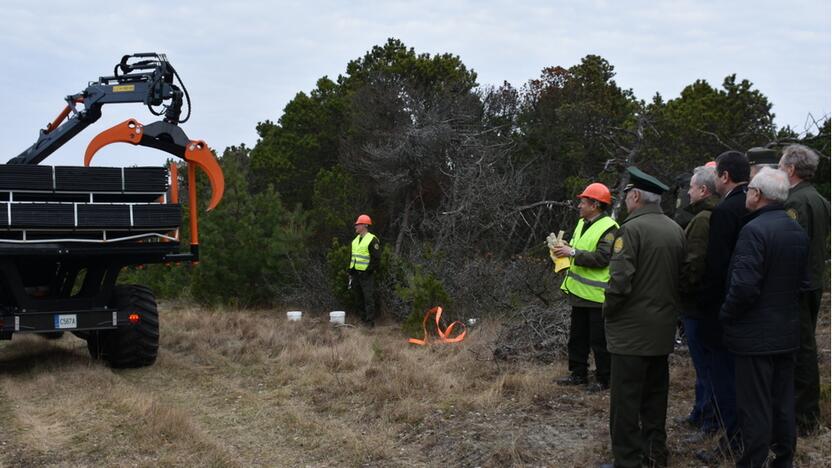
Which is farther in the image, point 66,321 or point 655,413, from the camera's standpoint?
point 66,321

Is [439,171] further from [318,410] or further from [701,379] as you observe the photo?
[701,379]

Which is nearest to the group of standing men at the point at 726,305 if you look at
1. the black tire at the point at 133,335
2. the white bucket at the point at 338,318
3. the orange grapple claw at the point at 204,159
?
the orange grapple claw at the point at 204,159

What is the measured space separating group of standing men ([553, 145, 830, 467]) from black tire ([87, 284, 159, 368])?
5.82 m

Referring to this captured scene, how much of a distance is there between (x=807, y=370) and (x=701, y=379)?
0.70m

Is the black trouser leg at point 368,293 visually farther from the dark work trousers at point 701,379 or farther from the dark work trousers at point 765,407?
the dark work trousers at point 765,407

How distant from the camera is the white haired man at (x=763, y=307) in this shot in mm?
4184

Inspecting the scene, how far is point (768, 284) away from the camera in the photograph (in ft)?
13.8

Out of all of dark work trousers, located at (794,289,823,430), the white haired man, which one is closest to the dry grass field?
dark work trousers, located at (794,289,823,430)

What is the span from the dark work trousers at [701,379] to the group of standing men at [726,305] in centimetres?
1

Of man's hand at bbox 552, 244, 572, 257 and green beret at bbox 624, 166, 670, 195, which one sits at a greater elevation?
green beret at bbox 624, 166, 670, 195

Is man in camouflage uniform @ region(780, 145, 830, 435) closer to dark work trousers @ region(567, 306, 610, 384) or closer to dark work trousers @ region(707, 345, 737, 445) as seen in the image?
dark work trousers @ region(707, 345, 737, 445)

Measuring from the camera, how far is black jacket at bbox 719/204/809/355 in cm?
417

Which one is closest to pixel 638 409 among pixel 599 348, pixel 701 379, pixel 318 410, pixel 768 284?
pixel 768 284

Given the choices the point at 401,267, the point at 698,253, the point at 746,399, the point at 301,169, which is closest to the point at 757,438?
the point at 746,399
